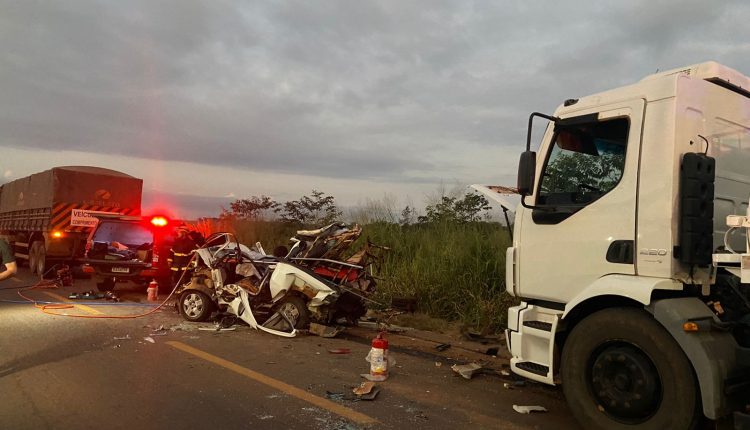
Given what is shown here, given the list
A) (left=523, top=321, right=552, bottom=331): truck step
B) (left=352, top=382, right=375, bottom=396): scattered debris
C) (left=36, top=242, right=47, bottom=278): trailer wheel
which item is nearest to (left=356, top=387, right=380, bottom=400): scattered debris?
(left=352, top=382, right=375, bottom=396): scattered debris

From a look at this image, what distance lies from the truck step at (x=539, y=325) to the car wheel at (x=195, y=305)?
5.83 m

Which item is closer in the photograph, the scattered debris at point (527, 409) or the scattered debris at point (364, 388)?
the scattered debris at point (527, 409)

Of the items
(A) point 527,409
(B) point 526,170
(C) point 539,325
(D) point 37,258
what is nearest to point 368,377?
(A) point 527,409

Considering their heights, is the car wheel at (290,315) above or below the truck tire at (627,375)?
below

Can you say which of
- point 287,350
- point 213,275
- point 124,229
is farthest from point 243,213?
point 287,350

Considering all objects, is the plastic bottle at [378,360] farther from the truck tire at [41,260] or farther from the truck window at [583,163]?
the truck tire at [41,260]

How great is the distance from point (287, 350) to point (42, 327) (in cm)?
404

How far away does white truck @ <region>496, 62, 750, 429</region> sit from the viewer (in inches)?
145

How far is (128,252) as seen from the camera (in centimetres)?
1238

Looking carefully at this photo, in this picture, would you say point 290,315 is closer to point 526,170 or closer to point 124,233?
point 526,170

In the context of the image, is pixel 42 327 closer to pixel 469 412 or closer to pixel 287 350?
pixel 287 350

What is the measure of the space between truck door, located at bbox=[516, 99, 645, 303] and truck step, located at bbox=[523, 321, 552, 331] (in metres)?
0.24

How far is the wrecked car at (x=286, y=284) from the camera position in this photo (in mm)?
8016

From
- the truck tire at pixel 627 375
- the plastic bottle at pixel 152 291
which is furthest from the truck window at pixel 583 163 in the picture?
the plastic bottle at pixel 152 291
